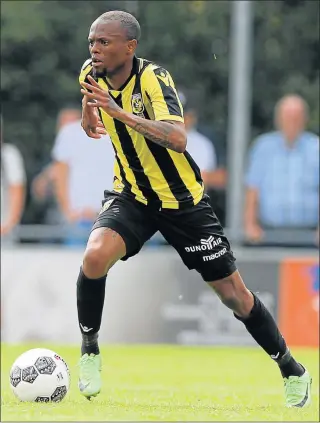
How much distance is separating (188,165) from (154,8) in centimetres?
567

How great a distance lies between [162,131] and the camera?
6.57m

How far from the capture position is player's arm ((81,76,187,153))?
21.0 feet

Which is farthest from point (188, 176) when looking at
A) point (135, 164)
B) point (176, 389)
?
point (176, 389)

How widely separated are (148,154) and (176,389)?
99.9 inches

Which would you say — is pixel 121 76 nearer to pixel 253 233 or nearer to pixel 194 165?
pixel 194 165

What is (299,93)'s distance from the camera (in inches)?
497

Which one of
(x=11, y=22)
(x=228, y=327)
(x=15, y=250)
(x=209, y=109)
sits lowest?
(x=228, y=327)

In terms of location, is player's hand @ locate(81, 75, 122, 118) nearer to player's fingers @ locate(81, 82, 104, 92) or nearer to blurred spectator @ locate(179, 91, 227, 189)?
Answer: player's fingers @ locate(81, 82, 104, 92)

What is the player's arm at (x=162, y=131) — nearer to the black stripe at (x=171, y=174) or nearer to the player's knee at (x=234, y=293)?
the black stripe at (x=171, y=174)

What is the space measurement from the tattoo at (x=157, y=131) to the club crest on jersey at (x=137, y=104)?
279mm

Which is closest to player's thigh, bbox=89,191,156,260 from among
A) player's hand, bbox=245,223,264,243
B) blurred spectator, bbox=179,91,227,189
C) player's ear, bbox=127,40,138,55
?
player's ear, bbox=127,40,138,55

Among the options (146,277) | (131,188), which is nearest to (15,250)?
(146,277)

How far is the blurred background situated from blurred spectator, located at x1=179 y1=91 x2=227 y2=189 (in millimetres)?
14

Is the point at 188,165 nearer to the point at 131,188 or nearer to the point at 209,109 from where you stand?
the point at 131,188
